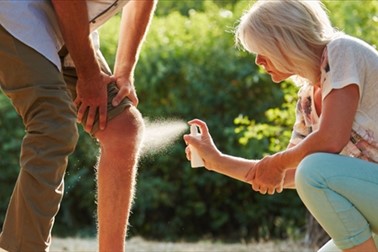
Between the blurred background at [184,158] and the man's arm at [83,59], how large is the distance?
362 centimetres

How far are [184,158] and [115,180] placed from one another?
12.9ft

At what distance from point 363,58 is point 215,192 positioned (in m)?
4.60

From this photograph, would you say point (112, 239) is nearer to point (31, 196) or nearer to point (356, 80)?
point (31, 196)

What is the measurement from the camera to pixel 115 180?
4.16m

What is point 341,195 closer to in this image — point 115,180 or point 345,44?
point 345,44

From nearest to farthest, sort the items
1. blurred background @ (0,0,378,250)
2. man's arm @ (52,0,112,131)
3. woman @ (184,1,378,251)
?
woman @ (184,1,378,251) < man's arm @ (52,0,112,131) < blurred background @ (0,0,378,250)

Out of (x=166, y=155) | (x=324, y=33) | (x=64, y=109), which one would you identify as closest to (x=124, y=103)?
(x=64, y=109)

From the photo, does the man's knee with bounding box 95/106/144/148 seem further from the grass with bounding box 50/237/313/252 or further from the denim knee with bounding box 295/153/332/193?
the grass with bounding box 50/237/313/252

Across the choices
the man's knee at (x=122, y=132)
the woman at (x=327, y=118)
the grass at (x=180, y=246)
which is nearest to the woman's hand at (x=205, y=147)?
the woman at (x=327, y=118)

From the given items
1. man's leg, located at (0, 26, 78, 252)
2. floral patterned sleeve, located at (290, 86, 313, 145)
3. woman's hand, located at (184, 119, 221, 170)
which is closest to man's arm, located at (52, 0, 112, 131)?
man's leg, located at (0, 26, 78, 252)

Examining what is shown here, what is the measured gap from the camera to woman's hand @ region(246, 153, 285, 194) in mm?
3756

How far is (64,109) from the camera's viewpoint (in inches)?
150

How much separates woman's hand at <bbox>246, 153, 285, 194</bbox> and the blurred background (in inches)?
152

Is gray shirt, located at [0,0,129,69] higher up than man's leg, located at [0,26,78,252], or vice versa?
gray shirt, located at [0,0,129,69]
